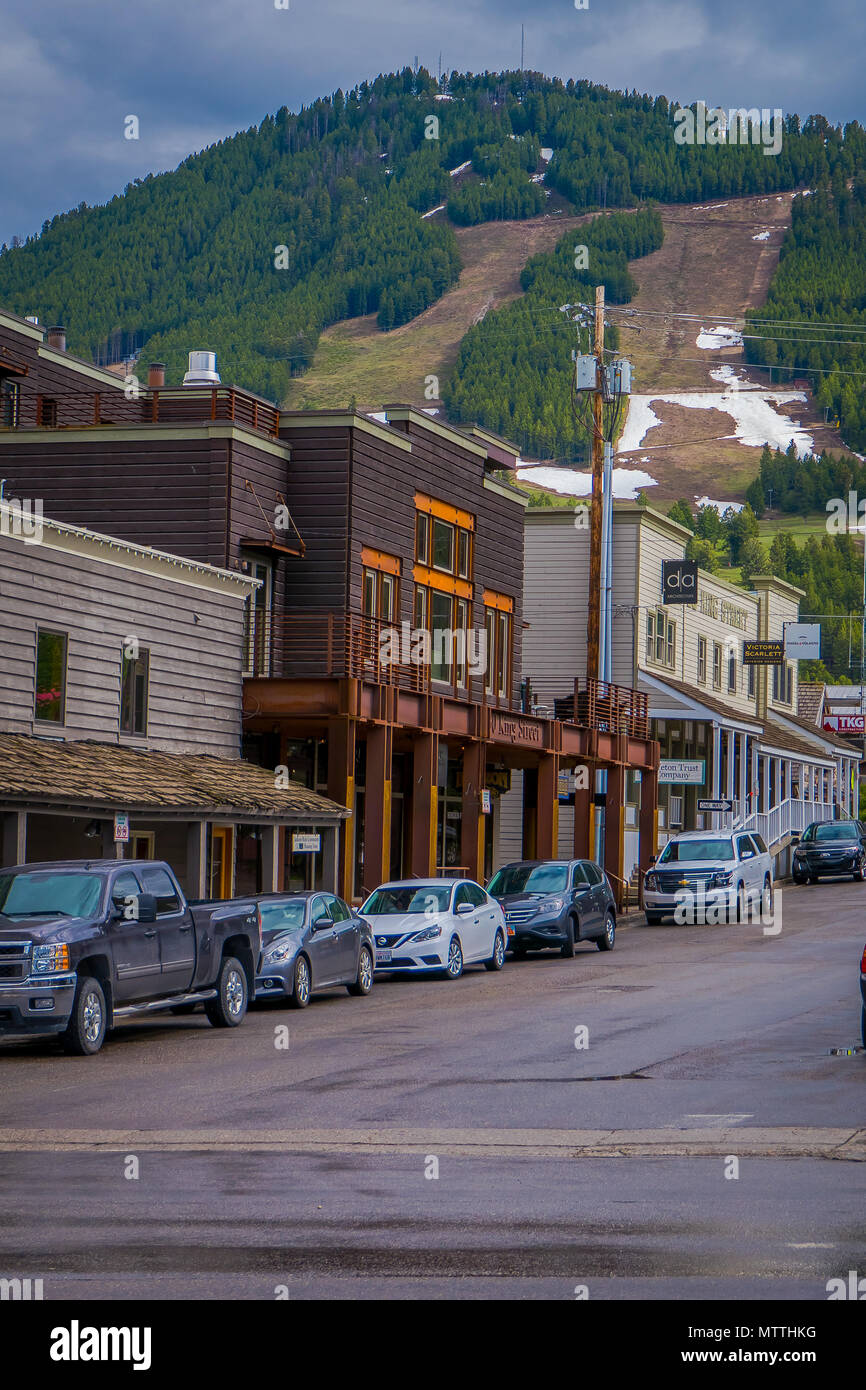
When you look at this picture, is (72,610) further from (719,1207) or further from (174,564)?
(719,1207)

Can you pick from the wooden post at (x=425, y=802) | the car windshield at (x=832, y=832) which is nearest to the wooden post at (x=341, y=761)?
the wooden post at (x=425, y=802)

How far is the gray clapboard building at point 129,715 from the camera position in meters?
25.7

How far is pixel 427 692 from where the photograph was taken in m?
36.8

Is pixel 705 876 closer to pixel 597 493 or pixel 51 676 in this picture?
pixel 597 493

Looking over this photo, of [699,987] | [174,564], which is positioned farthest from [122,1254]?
[174,564]

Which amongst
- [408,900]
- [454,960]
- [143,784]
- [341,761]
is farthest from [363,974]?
[341,761]

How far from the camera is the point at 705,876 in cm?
3944

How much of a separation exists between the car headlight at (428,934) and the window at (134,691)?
6294 millimetres

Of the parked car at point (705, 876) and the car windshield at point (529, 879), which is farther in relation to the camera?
the parked car at point (705, 876)

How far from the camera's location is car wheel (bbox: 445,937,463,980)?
27578 mm

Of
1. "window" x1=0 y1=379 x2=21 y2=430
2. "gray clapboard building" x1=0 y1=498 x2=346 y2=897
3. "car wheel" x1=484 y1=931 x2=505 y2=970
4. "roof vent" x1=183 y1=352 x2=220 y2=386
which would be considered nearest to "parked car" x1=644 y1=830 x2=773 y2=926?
"gray clapboard building" x1=0 y1=498 x2=346 y2=897

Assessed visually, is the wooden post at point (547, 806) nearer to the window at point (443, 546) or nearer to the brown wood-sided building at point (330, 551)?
the brown wood-sided building at point (330, 551)

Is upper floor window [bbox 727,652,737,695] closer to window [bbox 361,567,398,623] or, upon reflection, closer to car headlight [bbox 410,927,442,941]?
window [bbox 361,567,398,623]

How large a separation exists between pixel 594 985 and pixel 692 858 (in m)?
14.8
